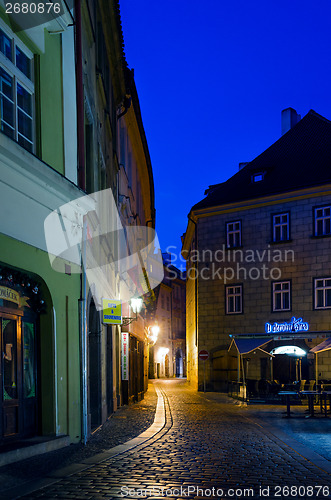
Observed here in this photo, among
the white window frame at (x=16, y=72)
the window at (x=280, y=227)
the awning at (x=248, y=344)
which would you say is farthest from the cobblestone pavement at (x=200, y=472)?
the window at (x=280, y=227)

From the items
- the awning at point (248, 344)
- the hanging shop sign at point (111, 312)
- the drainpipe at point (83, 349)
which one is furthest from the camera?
the awning at point (248, 344)

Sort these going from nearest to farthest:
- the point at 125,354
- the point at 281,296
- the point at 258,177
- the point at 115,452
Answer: the point at 115,452, the point at 125,354, the point at 281,296, the point at 258,177

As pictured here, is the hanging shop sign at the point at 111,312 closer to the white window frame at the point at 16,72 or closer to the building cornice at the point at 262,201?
the white window frame at the point at 16,72

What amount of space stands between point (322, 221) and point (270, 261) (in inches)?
144

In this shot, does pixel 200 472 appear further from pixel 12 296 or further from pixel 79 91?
pixel 79 91

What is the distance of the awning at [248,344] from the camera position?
26484 millimetres

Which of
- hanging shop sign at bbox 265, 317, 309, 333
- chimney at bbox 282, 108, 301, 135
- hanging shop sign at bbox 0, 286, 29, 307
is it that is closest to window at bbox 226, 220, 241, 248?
hanging shop sign at bbox 265, 317, 309, 333

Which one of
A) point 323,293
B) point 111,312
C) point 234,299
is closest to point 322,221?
point 323,293

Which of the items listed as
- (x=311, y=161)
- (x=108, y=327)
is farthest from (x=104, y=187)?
(x=311, y=161)

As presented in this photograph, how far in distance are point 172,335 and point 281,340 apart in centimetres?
4078

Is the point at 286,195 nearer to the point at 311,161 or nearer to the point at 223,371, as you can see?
the point at 311,161

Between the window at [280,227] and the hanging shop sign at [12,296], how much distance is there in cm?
2488

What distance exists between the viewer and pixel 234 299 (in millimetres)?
35000

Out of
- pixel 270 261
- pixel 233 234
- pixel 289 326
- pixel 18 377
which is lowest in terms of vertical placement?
pixel 289 326
